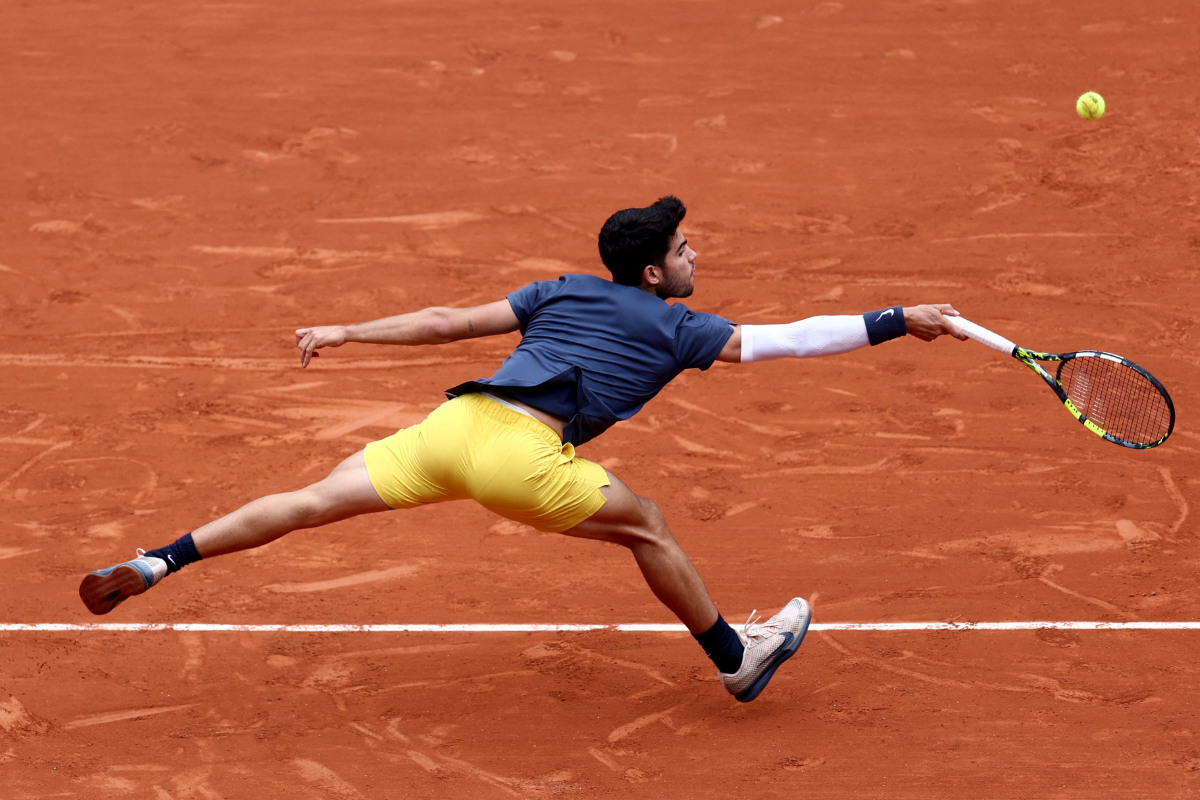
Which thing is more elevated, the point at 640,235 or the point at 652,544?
the point at 640,235

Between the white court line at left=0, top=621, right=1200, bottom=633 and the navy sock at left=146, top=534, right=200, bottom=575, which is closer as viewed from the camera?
the navy sock at left=146, top=534, right=200, bottom=575

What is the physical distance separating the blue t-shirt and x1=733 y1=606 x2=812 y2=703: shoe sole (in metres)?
1.24

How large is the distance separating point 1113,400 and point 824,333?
1697 mm

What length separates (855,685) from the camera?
594cm

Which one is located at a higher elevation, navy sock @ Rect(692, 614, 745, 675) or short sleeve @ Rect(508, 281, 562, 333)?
short sleeve @ Rect(508, 281, 562, 333)

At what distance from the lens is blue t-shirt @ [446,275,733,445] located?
17.2ft

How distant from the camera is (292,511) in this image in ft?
17.1

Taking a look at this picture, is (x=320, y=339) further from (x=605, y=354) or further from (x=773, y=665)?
(x=773, y=665)

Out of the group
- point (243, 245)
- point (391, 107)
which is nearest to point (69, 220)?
point (243, 245)

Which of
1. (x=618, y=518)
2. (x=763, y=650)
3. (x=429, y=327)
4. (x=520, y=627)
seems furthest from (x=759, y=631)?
(x=429, y=327)

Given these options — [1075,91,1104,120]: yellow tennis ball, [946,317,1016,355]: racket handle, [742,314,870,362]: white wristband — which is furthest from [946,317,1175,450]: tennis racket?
[1075,91,1104,120]: yellow tennis ball

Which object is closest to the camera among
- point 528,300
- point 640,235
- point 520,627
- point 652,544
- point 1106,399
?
point 640,235

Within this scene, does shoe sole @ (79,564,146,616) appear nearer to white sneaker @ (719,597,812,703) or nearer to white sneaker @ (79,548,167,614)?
white sneaker @ (79,548,167,614)

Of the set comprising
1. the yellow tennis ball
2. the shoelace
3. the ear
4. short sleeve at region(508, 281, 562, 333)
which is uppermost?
the ear
